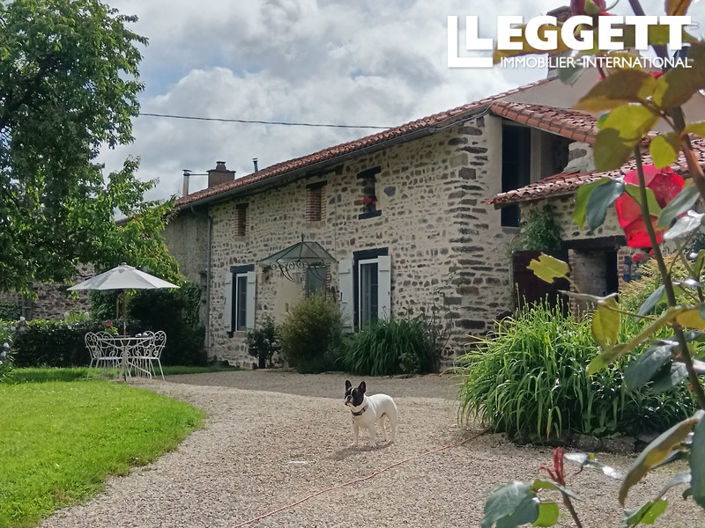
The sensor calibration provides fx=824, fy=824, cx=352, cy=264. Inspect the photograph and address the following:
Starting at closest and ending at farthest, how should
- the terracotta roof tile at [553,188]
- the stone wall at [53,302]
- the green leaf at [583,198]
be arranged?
the green leaf at [583,198], the terracotta roof tile at [553,188], the stone wall at [53,302]

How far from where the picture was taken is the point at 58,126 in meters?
12.5

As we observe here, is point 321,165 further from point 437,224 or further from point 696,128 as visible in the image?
point 696,128

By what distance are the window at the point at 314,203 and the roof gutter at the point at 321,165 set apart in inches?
13.6

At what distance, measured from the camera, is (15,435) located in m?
6.38

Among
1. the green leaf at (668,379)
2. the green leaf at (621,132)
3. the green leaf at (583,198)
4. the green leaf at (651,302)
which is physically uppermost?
the green leaf at (621,132)

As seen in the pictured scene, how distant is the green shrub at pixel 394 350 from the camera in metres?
12.2

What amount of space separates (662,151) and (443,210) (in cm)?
1155

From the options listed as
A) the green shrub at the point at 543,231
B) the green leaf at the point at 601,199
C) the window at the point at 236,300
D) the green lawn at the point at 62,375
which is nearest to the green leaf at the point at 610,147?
the green leaf at the point at 601,199

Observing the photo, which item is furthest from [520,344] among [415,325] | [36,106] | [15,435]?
[36,106]

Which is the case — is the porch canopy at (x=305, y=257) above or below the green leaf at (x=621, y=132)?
above

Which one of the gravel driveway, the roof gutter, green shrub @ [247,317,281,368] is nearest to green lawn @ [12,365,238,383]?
green shrub @ [247,317,281,368]

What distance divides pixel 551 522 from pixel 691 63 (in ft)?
2.15

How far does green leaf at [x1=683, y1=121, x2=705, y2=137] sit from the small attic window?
13022mm

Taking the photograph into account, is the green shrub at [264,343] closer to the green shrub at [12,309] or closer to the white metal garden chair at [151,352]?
the white metal garden chair at [151,352]
